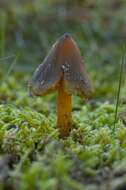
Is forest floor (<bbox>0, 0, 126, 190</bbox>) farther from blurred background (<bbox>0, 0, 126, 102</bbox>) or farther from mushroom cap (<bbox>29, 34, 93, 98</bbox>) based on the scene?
mushroom cap (<bbox>29, 34, 93, 98</bbox>)

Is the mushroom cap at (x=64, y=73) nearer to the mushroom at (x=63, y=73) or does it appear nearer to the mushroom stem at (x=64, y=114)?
the mushroom at (x=63, y=73)

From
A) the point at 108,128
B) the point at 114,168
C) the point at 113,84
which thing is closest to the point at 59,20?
the point at 113,84

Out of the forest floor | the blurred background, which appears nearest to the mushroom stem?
the forest floor

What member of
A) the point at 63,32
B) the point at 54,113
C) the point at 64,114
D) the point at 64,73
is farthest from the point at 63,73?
the point at 63,32

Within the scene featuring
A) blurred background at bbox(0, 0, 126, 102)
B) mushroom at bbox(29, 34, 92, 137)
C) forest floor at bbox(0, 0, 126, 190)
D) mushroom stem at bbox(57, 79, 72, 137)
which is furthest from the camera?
blurred background at bbox(0, 0, 126, 102)

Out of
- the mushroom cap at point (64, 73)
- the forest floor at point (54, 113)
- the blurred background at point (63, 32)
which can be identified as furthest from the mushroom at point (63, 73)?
the blurred background at point (63, 32)

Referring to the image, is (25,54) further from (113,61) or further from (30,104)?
(30,104)
